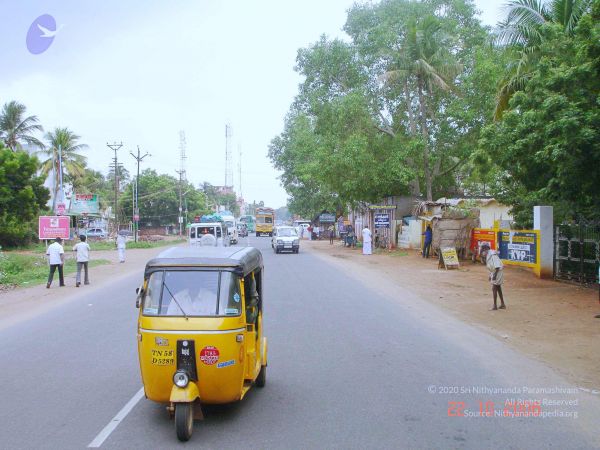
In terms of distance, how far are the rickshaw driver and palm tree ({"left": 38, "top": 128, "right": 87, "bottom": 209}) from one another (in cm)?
4746

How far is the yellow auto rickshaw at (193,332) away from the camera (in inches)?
195

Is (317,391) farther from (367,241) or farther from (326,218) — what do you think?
(326,218)

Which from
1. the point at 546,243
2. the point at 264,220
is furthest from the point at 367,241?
the point at 264,220

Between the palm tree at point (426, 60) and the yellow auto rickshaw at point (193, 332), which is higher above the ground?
the palm tree at point (426, 60)

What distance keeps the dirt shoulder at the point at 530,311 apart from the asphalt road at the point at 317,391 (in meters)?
0.51

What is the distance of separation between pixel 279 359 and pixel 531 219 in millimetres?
16117

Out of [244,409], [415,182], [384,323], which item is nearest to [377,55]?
[415,182]

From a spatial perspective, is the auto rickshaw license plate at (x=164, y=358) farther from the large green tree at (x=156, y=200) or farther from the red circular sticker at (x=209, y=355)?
the large green tree at (x=156, y=200)

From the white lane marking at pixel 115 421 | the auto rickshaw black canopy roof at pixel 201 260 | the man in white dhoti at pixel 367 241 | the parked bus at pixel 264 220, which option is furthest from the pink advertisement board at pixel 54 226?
the parked bus at pixel 264 220

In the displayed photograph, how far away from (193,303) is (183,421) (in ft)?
3.53

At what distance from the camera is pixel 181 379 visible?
4.88 metres

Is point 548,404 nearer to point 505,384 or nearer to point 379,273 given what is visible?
point 505,384

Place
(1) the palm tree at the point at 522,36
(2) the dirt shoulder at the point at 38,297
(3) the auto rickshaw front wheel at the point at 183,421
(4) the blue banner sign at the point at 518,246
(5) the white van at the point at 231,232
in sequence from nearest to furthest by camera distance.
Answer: (3) the auto rickshaw front wheel at the point at 183,421 → (2) the dirt shoulder at the point at 38,297 → (1) the palm tree at the point at 522,36 → (4) the blue banner sign at the point at 518,246 → (5) the white van at the point at 231,232

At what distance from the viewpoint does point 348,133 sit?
31.9 meters
